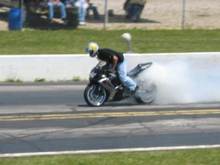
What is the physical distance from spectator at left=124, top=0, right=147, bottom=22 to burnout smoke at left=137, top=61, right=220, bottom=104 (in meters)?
12.3

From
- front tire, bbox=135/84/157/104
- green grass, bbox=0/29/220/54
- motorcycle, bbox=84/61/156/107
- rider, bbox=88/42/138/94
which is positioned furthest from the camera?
green grass, bbox=0/29/220/54

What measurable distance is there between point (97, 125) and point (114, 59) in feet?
8.55

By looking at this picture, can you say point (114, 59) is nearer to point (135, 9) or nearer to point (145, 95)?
point (145, 95)

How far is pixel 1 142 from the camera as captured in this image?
11562 millimetres

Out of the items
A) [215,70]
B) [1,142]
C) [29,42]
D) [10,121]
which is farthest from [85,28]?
[1,142]

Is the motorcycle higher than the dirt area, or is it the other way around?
the motorcycle

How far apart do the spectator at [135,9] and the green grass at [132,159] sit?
20503 mm

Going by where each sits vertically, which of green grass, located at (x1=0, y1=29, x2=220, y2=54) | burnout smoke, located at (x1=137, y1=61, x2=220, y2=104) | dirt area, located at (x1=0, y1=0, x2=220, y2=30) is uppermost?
burnout smoke, located at (x1=137, y1=61, x2=220, y2=104)

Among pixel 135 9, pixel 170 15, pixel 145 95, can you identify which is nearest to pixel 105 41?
pixel 135 9

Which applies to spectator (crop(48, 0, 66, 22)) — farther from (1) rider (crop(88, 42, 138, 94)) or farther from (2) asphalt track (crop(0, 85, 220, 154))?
(1) rider (crop(88, 42, 138, 94))

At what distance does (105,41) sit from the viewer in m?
26.0

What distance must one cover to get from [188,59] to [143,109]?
251 inches

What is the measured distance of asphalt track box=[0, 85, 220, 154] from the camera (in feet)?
37.6

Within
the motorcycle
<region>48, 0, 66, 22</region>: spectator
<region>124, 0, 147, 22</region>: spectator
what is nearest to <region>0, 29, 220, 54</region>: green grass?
<region>48, 0, 66, 22</region>: spectator
